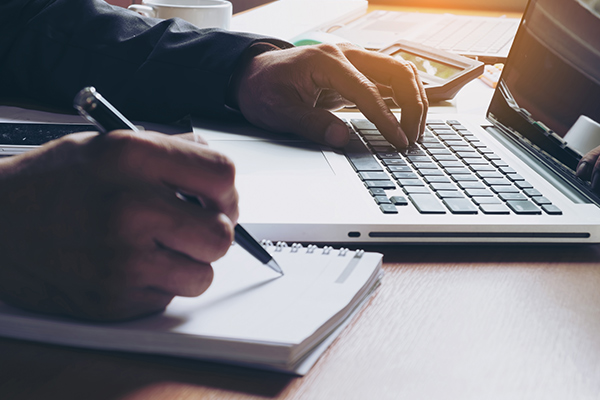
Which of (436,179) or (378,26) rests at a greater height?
(436,179)

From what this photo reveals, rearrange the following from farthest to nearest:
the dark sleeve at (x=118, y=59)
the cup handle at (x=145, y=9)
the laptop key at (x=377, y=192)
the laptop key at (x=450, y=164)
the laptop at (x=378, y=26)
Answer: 1. the laptop at (x=378, y=26)
2. the cup handle at (x=145, y=9)
3. the dark sleeve at (x=118, y=59)
4. the laptop key at (x=450, y=164)
5. the laptop key at (x=377, y=192)

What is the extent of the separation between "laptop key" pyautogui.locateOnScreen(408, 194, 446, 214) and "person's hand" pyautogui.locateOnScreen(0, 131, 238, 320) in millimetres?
216

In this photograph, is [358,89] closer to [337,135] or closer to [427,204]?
[337,135]

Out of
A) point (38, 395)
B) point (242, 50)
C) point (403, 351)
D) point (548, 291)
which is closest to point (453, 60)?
point (242, 50)

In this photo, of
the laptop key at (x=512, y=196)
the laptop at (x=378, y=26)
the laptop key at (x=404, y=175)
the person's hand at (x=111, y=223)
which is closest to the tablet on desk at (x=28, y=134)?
the person's hand at (x=111, y=223)

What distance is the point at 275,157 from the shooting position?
2.06ft

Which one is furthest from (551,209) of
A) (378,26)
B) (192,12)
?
(378,26)

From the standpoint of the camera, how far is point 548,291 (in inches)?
16.5

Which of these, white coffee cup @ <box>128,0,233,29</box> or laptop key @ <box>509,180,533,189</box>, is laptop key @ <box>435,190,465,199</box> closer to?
laptop key @ <box>509,180,533,189</box>

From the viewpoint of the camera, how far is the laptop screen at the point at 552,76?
0.61 metres

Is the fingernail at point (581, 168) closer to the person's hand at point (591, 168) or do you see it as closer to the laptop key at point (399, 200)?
the person's hand at point (591, 168)

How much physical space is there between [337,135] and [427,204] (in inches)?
7.8

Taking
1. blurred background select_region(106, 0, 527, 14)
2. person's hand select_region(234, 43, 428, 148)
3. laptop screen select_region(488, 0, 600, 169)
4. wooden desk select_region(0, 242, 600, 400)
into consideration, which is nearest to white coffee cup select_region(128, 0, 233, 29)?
person's hand select_region(234, 43, 428, 148)

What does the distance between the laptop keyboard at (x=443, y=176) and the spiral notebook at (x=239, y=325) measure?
0.14 m
